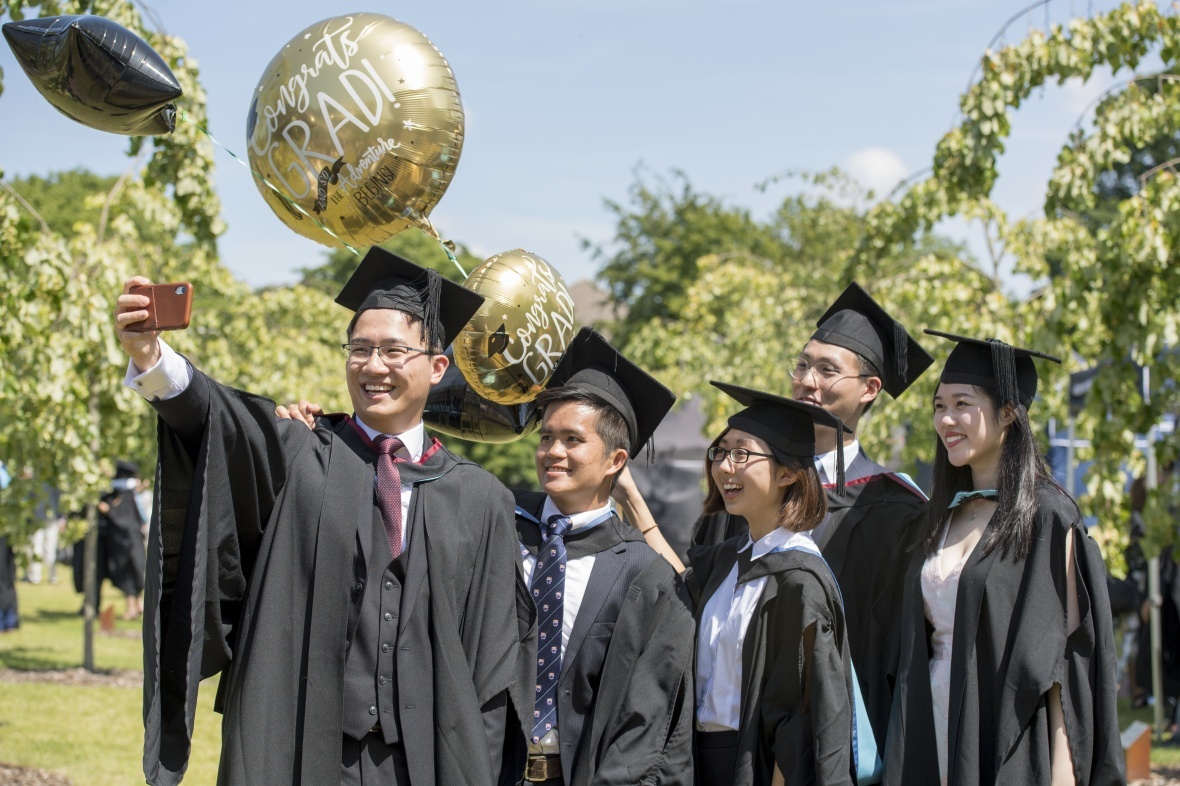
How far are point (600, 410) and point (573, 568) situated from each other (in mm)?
462

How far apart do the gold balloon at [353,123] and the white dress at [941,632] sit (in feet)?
6.01

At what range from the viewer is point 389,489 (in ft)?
10.2

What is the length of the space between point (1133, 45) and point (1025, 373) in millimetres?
4125

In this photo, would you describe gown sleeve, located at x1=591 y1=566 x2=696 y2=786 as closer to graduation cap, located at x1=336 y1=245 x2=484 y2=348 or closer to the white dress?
the white dress

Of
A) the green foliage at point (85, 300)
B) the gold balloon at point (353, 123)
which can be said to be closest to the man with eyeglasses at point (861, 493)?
the gold balloon at point (353, 123)

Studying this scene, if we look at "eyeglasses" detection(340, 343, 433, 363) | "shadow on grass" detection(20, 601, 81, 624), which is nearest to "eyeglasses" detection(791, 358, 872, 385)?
"eyeglasses" detection(340, 343, 433, 363)

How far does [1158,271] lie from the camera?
6137 millimetres

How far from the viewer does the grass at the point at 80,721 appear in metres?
6.99

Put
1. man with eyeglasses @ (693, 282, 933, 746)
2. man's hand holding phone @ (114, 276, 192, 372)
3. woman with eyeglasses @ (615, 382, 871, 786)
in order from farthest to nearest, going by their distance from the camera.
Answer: man with eyeglasses @ (693, 282, 933, 746)
woman with eyeglasses @ (615, 382, 871, 786)
man's hand holding phone @ (114, 276, 192, 372)

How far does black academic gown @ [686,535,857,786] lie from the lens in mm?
2994

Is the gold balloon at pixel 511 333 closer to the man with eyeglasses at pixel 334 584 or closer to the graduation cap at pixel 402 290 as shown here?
the graduation cap at pixel 402 290

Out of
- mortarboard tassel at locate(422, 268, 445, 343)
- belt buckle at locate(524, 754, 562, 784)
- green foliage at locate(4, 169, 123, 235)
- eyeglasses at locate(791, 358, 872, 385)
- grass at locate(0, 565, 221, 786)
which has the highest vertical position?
green foliage at locate(4, 169, 123, 235)

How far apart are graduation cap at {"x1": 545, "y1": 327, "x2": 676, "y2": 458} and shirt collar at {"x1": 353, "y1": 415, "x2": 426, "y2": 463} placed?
500mm

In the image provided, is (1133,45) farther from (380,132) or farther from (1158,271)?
(380,132)
